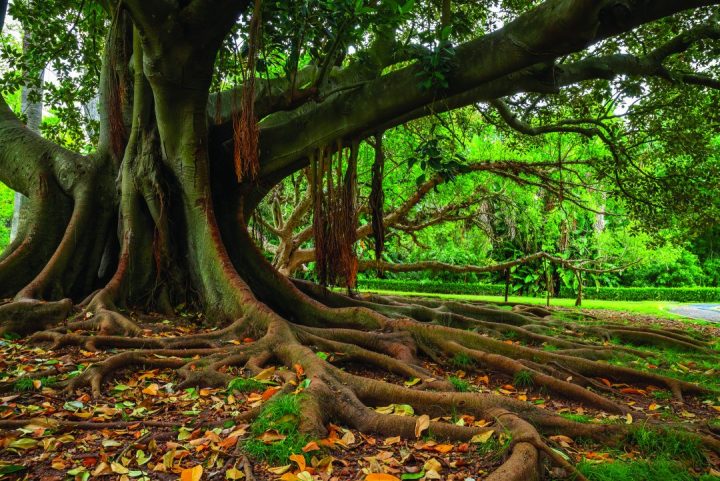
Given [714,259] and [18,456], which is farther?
[714,259]

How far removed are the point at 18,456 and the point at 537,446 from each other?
2711 mm

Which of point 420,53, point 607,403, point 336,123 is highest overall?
point 420,53

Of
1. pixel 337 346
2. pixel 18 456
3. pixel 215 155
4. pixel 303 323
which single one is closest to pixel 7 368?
pixel 18 456

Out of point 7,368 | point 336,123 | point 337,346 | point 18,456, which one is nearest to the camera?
point 18,456

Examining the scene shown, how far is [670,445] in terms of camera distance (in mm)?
2891

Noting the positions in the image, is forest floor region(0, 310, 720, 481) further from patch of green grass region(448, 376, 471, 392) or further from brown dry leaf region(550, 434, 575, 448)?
patch of green grass region(448, 376, 471, 392)

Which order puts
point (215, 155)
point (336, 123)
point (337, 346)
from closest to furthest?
point (337, 346)
point (336, 123)
point (215, 155)

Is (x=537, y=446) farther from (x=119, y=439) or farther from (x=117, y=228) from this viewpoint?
(x=117, y=228)

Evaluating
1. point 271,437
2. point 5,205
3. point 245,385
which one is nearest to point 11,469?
point 271,437

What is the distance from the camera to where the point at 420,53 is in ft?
16.3

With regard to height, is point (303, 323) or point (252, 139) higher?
point (252, 139)

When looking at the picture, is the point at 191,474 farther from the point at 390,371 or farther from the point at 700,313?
the point at 700,313

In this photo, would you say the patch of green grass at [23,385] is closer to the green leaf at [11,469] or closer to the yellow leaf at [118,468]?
the green leaf at [11,469]

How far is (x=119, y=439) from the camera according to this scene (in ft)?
9.24
